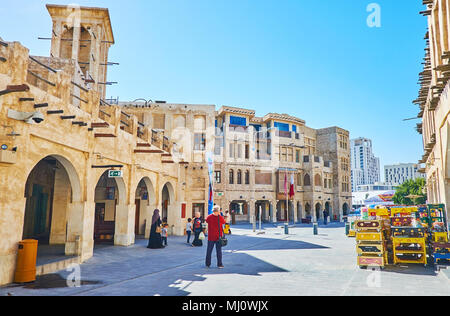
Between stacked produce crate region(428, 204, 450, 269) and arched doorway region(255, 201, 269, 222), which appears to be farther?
arched doorway region(255, 201, 269, 222)

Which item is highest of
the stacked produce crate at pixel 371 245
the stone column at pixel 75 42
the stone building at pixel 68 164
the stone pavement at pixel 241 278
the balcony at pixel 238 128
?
the stone column at pixel 75 42

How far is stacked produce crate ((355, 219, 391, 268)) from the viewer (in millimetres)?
9227

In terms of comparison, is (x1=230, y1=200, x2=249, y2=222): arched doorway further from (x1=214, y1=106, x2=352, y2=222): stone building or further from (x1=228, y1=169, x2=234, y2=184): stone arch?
(x1=228, y1=169, x2=234, y2=184): stone arch

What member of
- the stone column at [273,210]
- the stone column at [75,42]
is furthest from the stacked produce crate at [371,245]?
the stone column at [273,210]

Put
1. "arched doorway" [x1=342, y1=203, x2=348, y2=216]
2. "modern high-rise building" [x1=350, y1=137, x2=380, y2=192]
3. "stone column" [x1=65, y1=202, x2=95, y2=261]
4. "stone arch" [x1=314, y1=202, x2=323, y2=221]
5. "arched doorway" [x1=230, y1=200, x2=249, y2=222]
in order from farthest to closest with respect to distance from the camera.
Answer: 1. "modern high-rise building" [x1=350, y1=137, x2=380, y2=192]
2. "arched doorway" [x1=342, y1=203, x2=348, y2=216]
3. "stone arch" [x1=314, y1=202, x2=323, y2=221]
4. "arched doorway" [x1=230, y1=200, x2=249, y2=222]
5. "stone column" [x1=65, y1=202, x2=95, y2=261]

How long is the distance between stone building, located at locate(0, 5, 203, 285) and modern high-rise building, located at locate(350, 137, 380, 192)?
162 m

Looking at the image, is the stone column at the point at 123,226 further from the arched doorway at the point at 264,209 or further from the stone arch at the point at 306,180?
the stone arch at the point at 306,180

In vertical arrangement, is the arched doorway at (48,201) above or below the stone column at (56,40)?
below

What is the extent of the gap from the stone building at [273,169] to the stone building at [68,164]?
46.7ft

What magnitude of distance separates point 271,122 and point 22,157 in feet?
126

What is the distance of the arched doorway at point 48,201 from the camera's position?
1359 cm

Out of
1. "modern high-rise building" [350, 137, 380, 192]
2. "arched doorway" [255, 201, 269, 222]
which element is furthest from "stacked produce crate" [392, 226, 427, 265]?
"modern high-rise building" [350, 137, 380, 192]

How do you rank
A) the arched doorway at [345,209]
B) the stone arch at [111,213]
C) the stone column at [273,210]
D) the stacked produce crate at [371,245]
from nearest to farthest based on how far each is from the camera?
the stacked produce crate at [371,245] → the stone arch at [111,213] → the stone column at [273,210] → the arched doorway at [345,209]

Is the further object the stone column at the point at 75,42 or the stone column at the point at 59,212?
A: the stone column at the point at 75,42
